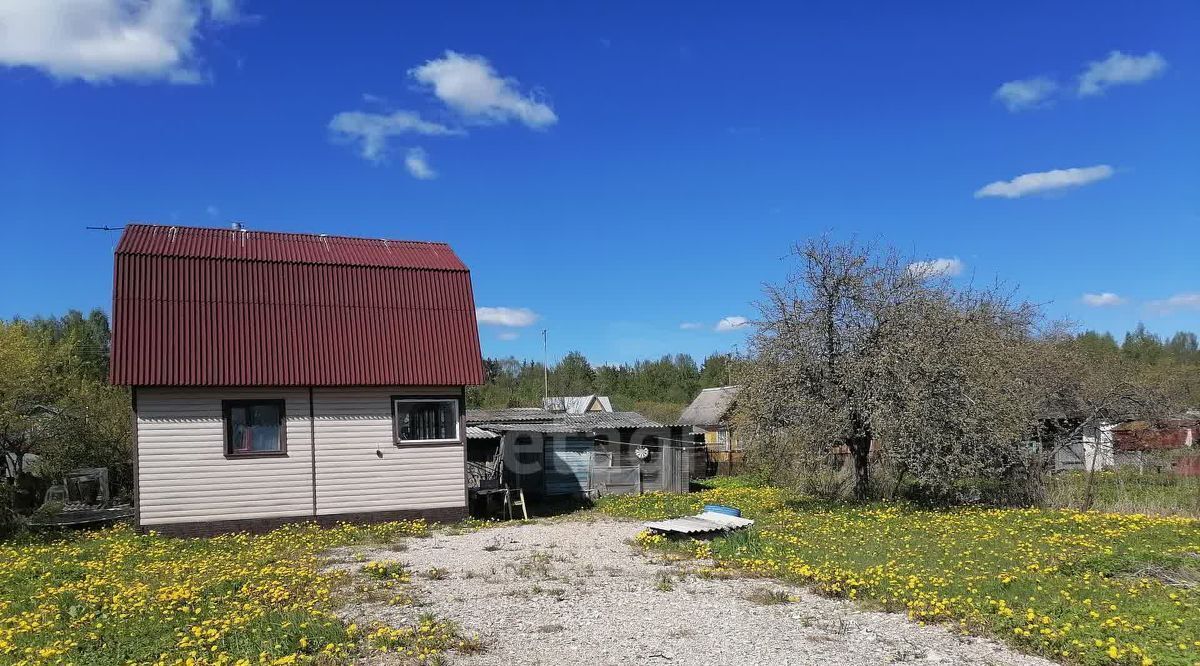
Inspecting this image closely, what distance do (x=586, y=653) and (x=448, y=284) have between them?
13973 mm

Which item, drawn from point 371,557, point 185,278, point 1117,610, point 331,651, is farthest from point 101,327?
point 1117,610

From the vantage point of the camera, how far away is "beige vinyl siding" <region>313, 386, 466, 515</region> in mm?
18141

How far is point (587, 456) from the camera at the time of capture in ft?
91.4

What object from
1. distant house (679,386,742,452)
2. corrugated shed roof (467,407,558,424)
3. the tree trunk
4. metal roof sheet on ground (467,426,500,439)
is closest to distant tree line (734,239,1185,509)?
the tree trunk

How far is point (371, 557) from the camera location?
555 inches

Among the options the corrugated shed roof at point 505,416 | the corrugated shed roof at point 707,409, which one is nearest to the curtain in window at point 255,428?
the corrugated shed roof at point 505,416

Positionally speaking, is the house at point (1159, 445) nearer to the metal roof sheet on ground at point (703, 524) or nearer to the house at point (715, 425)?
the house at point (715, 425)

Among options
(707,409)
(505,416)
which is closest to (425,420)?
(505,416)

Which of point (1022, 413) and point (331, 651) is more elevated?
point (1022, 413)

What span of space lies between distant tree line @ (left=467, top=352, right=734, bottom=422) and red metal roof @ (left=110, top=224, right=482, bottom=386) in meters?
→ 39.9

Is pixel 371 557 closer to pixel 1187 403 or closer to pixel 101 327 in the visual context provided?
pixel 1187 403

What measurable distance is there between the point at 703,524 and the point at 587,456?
12969mm

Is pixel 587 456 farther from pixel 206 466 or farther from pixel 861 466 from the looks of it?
pixel 206 466

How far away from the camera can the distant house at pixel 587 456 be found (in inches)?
1034
